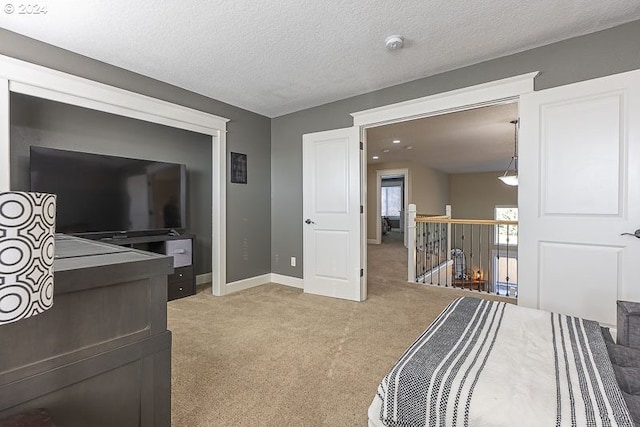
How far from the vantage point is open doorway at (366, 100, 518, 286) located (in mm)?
4488

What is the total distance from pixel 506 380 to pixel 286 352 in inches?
61.2

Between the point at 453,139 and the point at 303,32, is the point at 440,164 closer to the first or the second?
the point at 453,139

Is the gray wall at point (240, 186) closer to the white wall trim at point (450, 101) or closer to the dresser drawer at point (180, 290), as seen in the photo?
the dresser drawer at point (180, 290)

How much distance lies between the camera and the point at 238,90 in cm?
330

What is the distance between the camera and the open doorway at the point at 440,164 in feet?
14.7

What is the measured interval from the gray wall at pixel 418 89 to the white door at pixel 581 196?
147 mm

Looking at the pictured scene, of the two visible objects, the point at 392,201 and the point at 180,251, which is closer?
the point at 180,251

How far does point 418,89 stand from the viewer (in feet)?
9.99

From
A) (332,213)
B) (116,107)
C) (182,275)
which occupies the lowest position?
(182,275)

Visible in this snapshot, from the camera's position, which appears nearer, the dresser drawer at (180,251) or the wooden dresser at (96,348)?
the wooden dresser at (96,348)

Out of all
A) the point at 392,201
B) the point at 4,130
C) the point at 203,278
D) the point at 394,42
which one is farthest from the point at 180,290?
the point at 392,201

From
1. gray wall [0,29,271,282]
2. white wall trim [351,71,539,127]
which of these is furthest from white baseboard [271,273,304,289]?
white wall trim [351,71,539,127]

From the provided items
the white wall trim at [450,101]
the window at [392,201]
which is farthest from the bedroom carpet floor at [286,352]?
the window at [392,201]

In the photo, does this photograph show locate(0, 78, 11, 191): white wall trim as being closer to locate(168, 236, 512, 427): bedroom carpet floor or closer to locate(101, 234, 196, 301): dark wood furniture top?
locate(101, 234, 196, 301): dark wood furniture top
